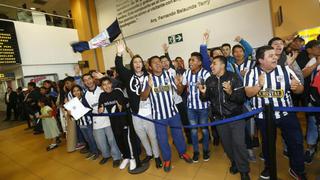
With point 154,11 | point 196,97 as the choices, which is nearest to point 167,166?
point 196,97

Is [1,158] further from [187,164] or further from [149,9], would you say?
[149,9]

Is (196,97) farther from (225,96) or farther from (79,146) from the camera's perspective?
(79,146)

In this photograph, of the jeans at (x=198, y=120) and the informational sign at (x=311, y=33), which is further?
the informational sign at (x=311, y=33)

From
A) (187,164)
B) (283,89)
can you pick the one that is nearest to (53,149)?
(187,164)

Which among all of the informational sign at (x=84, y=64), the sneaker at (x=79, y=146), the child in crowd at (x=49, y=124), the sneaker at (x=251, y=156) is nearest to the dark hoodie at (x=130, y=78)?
the sneaker at (x=251, y=156)

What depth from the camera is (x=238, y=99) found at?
94.0 inches

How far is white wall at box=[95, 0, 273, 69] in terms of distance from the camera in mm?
5805

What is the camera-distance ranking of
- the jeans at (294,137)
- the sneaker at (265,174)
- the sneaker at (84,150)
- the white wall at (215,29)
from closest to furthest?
the jeans at (294,137) → the sneaker at (265,174) → the sneaker at (84,150) → the white wall at (215,29)

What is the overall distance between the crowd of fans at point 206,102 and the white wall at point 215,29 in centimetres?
210

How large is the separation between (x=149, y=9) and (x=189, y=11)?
1753 mm

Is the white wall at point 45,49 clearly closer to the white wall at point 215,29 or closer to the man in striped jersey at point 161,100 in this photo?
the white wall at point 215,29

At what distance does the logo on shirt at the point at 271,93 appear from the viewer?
2.23m

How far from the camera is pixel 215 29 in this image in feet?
21.9

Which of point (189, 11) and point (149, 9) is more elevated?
point (149, 9)
